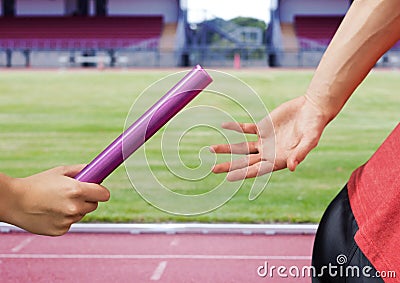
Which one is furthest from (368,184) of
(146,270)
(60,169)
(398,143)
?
(146,270)

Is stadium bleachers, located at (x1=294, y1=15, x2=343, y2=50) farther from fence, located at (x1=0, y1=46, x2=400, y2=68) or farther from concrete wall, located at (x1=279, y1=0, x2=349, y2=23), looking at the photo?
fence, located at (x1=0, y1=46, x2=400, y2=68)

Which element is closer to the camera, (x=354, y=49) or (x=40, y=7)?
(x=354, y=49)

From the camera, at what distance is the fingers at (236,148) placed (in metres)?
1.55

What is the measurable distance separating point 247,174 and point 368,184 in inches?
10.8

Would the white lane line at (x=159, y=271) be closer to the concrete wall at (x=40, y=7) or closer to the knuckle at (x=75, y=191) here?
the knuckle at (x=75, y=191)

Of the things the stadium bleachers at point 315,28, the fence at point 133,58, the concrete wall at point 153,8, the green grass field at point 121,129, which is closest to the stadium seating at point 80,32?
the concrete wall at point 153,8

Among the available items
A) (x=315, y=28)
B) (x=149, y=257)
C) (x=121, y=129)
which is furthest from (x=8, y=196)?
(x=315, y=28)

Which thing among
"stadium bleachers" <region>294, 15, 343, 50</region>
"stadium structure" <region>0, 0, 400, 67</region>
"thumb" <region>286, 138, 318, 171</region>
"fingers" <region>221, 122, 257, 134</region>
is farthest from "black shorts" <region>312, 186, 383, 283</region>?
"stadium bleachers" <region>294, 15, 343, 50</region>

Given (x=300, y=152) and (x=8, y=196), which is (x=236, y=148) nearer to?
(x=300, y=152)

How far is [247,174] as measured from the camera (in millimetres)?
1531

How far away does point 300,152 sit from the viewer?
1494 mm

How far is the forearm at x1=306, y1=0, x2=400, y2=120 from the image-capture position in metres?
1.43

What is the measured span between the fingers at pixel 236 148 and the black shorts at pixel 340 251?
8.9 inches

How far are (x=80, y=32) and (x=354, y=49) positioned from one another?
29996 mm
